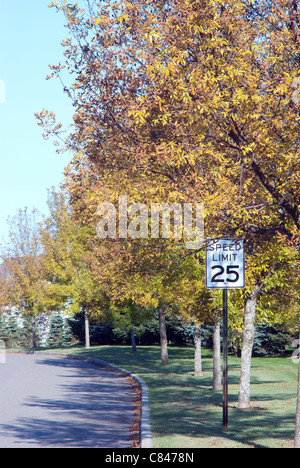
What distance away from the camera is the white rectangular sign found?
10438 mm

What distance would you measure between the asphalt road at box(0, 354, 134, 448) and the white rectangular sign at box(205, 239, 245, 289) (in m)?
3.08

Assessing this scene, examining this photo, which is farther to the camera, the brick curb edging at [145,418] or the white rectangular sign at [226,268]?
the white rectangular sign at [226,268]

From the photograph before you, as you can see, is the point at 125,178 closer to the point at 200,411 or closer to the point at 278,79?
the point at 278,79

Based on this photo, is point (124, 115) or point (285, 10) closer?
point (285, 10)

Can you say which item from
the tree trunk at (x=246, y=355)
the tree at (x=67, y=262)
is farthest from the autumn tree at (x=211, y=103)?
the tree at (x=67, y=262)

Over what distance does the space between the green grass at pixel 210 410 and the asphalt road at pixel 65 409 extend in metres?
0.79

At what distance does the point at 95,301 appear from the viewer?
1282 inches

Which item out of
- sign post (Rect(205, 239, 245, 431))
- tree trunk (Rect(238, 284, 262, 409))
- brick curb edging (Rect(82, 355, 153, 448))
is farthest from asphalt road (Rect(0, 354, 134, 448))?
tree trunk (Rect(238, 284, 262, 409))

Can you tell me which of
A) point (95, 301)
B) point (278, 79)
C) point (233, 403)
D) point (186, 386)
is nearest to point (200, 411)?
point (233, 403)

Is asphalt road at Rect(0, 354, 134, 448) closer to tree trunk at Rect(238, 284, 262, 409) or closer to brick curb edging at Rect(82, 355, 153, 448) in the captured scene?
brick curb edging at Rect(82, 355, 153, 448)

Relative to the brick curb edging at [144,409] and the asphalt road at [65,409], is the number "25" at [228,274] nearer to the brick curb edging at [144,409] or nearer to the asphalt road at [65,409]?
the brick curb edging at [144,409]

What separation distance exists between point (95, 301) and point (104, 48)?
22.6 m

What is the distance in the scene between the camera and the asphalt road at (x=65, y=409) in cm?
997
